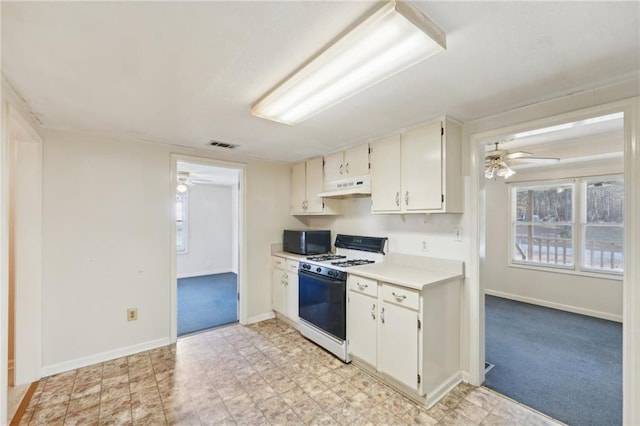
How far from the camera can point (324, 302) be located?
2.93 metres

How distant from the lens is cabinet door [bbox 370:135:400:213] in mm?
2613

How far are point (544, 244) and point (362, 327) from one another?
3.91m

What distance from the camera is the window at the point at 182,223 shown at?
6.40 meters

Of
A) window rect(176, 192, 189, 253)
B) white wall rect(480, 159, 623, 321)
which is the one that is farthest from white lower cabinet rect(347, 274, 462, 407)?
window rect(176, 192, 189, 253)

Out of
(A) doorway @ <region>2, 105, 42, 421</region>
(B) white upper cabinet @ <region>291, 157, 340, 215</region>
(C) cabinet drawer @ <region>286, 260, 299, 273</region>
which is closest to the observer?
(A) doorway @ <region>2, 105, 42, 421</region>

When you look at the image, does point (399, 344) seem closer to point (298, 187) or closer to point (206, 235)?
point (298, 187)

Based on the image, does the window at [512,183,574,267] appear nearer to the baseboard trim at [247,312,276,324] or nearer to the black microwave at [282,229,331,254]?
the black microwave at [282,229,331,254]

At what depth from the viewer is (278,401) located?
2.15 meters

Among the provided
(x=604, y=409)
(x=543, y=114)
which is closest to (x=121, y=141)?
(x=543, y=114)

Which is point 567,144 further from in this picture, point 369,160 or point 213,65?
point 213,65

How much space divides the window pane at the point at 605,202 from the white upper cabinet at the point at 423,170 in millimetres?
3212

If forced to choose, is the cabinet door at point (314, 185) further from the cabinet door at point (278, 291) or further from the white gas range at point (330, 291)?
the cabinet door at point (278, 291)

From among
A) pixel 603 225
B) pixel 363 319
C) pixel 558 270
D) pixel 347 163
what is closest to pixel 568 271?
pixel 558 270

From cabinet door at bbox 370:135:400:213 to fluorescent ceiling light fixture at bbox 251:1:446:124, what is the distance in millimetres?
1034
